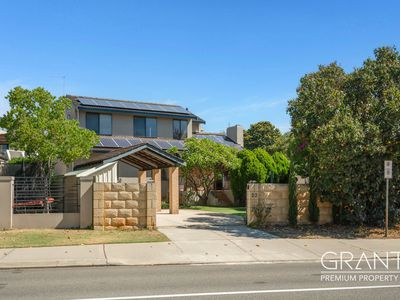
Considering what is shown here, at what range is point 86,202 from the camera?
610 inches

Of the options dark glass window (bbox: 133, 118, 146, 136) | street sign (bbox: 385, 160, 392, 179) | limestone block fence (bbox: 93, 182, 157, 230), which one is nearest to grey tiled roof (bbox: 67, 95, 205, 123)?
dark glass window (bbox: 133, 118, 146, 136)

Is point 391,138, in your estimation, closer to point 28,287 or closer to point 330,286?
point 330,286

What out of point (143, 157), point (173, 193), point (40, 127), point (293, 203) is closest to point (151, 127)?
point (173, 193)

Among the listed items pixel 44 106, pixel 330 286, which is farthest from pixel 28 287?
pixel 44 106

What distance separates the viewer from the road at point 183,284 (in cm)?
745

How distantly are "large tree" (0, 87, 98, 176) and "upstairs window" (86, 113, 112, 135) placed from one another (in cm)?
1142

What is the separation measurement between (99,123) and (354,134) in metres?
19.4

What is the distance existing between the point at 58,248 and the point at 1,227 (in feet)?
12.5

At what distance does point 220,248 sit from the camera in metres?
12.7

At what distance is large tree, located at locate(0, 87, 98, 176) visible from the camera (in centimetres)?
1736

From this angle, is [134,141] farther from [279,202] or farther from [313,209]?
[313,209]

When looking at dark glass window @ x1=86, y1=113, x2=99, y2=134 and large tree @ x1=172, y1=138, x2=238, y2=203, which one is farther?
dark glass window @ x1=86, y1=113, x2=99, y2=134

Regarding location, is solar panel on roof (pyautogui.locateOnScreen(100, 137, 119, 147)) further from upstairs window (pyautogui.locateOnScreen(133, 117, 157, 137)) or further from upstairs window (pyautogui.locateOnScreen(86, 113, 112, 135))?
upstairs window (pyautogui.locateOnScreen(133, 117, 157, 137))

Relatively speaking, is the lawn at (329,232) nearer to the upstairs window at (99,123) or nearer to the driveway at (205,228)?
the driveway at (205,228)
